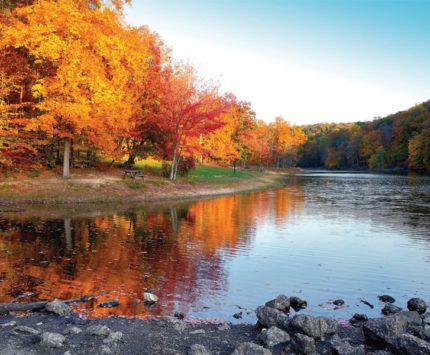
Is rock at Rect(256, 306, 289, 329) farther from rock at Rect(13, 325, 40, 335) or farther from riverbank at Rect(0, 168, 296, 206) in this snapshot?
riverbank at Rect(0, 168, 296, 206)

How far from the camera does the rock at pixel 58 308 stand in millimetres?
10391

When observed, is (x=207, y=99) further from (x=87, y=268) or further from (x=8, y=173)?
(x=87, y=268)

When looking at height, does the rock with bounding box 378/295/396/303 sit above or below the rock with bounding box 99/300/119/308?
above

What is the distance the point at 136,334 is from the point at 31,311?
3323 mm

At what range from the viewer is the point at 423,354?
8047mm

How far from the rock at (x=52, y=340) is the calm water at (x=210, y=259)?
2.15 metres

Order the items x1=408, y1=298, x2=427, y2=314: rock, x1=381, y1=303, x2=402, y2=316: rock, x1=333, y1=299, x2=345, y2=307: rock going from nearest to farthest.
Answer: x1=381, y1=303, x2=402, y2=316: rock
x1=408, y1=298, x2=427, y2=314: rock
x1=333, y1=299, x2=345, y2=307: rock

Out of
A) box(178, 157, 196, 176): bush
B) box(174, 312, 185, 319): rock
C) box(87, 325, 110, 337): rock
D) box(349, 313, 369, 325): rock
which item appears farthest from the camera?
box(178, 157, 196, 176): bush

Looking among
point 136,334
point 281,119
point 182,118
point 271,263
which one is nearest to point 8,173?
point 182,118

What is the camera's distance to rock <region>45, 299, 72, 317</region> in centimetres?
1039

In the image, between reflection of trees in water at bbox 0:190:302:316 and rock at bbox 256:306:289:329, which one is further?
reflection of trees in water at bbox 0:190:302:316

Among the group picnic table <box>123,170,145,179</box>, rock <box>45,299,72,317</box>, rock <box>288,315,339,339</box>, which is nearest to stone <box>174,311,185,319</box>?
rock <box>45,299,72,317</box>

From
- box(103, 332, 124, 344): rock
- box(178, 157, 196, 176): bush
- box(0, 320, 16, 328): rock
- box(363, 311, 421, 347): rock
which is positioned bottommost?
box(0, 320, 16, 328): rock

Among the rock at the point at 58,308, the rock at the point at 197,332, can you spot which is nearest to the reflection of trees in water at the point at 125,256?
the rock at the point at 58,308
